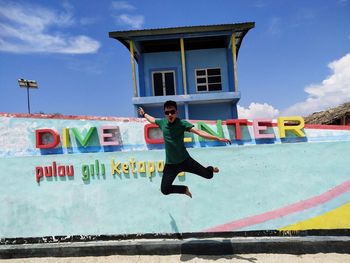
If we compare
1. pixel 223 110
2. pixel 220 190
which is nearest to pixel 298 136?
pixel 220 190

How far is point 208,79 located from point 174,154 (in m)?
13.3

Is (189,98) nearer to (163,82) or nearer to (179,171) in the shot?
(163,82)

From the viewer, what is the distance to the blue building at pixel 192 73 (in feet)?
52.1

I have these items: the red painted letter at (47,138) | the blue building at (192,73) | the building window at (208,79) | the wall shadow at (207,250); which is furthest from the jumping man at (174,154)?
the building window at (208,79)

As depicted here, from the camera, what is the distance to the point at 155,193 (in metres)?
5.04

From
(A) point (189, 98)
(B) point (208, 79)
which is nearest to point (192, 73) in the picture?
(B) point (208, 79)

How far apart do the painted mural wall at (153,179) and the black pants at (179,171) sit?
485 millimetres

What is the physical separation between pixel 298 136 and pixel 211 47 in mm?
14240

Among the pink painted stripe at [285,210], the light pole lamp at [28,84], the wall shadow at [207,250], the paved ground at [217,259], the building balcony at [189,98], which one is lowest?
the paved ground at [217,259]

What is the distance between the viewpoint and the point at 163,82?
56.3 ft

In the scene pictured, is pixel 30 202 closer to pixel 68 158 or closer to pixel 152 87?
pixel 68 158

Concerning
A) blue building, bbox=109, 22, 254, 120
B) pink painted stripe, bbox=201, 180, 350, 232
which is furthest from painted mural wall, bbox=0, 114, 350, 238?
blue building, bbox=109, 22, 254, 120

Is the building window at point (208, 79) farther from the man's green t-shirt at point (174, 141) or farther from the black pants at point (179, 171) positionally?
the black pants at point (179, 171)

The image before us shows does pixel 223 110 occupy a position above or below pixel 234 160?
above
